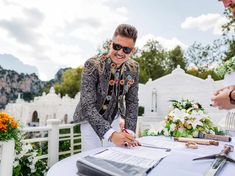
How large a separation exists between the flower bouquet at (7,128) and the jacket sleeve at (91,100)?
122 cm

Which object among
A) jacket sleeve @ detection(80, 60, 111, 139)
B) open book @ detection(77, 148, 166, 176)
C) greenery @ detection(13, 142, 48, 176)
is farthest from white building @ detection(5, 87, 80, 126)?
open book @ detection(77, 148, 166, 176)

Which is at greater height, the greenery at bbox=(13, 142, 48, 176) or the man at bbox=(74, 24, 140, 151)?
the man at bbox=(74, 24, 140, 151)

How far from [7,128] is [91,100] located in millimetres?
1389

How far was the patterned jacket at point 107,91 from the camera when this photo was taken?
71.0 inches

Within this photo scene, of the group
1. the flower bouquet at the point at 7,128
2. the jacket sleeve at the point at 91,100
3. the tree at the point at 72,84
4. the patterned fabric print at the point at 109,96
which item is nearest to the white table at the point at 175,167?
the jacket sleeve at the point at 91,100

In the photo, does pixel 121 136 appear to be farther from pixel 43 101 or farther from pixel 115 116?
pixel 43 101

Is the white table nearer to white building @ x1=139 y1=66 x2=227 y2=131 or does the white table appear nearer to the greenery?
the greenery

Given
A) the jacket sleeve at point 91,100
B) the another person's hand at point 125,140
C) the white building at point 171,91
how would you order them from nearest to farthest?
the another person's hand at point 125,140 < the jacket sleeve at point 91,100 < the white building at point 171,91

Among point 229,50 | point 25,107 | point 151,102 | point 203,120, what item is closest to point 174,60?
point 229,50

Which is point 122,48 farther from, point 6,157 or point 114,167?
point 6,157

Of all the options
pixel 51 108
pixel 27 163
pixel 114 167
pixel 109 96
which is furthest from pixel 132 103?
pixel 51 108

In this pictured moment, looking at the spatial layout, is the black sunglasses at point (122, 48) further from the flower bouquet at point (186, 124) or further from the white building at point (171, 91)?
the white building at point (171, 91)

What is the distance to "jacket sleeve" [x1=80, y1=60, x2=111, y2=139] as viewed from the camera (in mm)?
1683

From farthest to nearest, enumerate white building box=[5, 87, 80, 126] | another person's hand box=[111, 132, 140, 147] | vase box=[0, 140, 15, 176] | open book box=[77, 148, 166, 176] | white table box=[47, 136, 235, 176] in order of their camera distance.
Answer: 1. white building box=[5, 87, 80, 126]
2. vase box=[0, 140, 15, 176]
3. another person's hand box=[111, 132, 140, 147]
4. white table box=[47, 136, 235, 176]
5. open book box=[77, 148, 166, 176]
